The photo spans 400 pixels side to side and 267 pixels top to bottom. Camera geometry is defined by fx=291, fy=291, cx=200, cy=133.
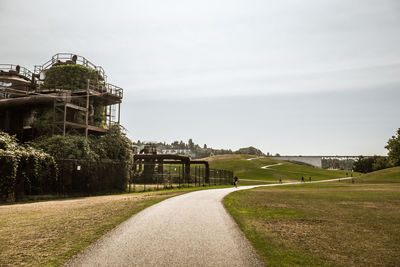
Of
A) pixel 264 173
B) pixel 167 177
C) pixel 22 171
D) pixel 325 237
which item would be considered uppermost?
pixel 22 171

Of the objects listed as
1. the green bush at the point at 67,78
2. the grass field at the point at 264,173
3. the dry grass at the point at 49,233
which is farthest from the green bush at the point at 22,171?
the grass field at the point at 264,173

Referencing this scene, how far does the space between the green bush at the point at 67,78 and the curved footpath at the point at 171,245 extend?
31113 mm

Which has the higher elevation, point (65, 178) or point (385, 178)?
point (65, 178)

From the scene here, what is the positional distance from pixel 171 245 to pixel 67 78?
117 ft

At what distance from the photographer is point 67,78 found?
125 feet

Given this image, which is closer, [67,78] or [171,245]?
[171,245]

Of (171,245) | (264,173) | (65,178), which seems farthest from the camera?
(264,173)

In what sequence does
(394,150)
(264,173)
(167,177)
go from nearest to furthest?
(167,177)
(394,150)
(264,173)

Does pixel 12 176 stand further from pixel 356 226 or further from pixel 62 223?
pixel 356 226

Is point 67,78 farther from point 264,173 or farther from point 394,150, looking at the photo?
point 394,150

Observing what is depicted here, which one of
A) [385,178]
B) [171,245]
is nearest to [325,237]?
[171,245]

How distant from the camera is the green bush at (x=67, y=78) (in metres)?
38.0

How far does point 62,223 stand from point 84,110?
26384mm

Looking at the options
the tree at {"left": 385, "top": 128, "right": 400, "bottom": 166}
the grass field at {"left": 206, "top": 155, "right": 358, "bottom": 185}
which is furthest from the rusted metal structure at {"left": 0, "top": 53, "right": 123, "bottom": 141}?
the tree at {"left": 385, "top": 128, "right": 400, "bottom": 166}
